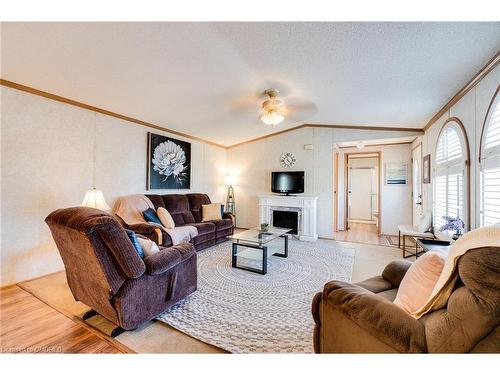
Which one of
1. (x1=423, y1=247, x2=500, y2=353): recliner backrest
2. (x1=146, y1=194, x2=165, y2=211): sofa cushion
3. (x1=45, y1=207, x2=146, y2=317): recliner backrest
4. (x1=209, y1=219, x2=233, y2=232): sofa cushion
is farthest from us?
(x1=209, y1=219, x2=233, y2=232): sofa cushion

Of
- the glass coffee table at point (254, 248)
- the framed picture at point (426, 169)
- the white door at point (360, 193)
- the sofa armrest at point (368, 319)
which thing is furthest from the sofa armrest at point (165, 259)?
the white door at point (360, 193)

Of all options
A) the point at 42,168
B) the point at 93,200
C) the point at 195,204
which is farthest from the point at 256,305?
the point at 42,168

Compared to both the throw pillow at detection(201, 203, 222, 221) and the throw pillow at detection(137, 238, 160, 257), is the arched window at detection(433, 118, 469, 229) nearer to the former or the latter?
the throw pillow at detection(137, 238, 160, 257)

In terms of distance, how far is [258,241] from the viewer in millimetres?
3018

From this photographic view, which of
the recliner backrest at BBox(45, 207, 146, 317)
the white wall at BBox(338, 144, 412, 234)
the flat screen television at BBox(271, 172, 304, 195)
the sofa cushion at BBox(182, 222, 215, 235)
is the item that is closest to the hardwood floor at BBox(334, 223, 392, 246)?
the white wall at BBox(338, 144, 412, 234)

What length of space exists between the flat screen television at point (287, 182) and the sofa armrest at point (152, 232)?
300cm

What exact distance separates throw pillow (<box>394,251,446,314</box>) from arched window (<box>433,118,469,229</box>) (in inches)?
83.7

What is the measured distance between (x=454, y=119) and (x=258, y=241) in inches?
122

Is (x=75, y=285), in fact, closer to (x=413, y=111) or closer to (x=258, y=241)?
(x=258, y=241)

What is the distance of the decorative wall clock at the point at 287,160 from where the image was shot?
17.5 ft

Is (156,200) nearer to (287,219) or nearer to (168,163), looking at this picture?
(168,163)

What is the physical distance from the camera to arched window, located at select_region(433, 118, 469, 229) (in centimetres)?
262

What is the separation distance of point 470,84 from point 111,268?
13.1 ft
